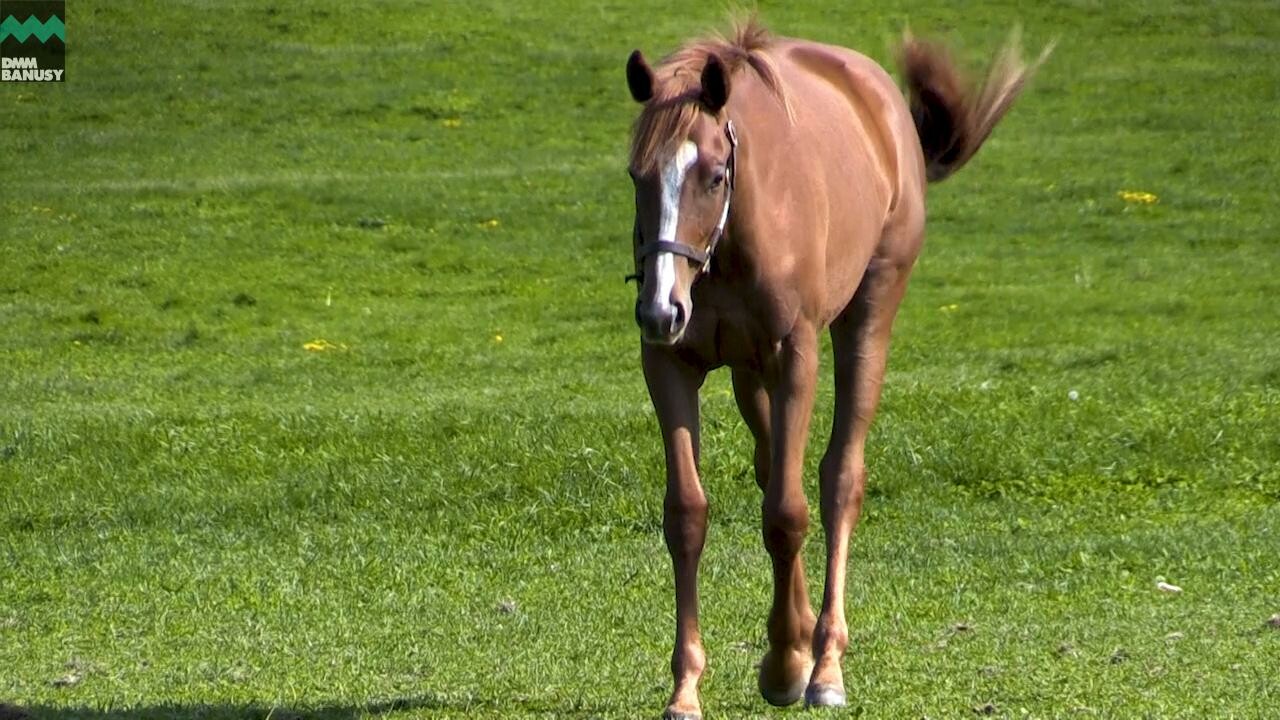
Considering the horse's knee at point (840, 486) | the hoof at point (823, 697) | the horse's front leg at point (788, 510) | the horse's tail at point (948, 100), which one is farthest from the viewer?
the horse's tail at point (948, 100)

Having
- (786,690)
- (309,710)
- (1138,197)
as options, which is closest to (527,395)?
(309,710)

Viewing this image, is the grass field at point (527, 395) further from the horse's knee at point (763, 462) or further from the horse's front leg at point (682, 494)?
the horse's knee at point (763, 462)

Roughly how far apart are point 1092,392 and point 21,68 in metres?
21.7

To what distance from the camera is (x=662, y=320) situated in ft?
16.4

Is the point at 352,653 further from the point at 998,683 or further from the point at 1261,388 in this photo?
the point at 1261,388

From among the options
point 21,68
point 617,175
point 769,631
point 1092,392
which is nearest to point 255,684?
point 769,631

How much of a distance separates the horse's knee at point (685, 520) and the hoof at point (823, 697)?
1.89 ft

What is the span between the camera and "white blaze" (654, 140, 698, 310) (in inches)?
201

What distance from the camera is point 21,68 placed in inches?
1157

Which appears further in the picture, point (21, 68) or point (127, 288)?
point (21, 68)

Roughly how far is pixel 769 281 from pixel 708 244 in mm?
341

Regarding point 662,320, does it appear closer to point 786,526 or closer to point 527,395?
point 786,526

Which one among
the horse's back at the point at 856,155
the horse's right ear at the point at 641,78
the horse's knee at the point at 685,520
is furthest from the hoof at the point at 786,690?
the horse's right ear at the point at 641,78

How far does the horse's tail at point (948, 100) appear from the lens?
796 centimetres
